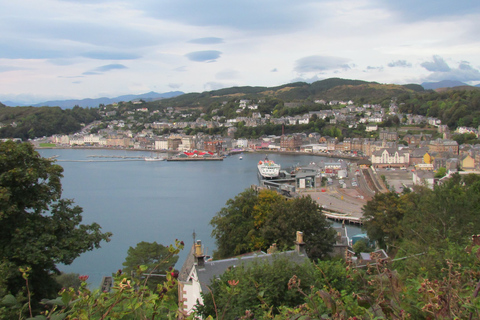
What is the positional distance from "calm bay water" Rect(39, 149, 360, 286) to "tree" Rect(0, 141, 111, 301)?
3.55 metres

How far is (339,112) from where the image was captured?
4409 centimetres

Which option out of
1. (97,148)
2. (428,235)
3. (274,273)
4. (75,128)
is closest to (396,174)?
(428,235)

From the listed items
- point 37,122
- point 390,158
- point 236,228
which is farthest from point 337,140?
point 37,122

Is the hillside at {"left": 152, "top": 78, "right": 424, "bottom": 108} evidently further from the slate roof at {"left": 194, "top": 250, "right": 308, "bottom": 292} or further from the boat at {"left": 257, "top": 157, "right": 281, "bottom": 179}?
the slate roof at {"left": 194, "top": 250, "right": 308, "bottom": 292}

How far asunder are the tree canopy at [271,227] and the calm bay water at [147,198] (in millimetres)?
1604

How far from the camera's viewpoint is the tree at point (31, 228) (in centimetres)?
340

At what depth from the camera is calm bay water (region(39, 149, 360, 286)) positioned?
9430 millimetres

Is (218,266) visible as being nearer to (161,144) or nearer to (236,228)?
(236,228)

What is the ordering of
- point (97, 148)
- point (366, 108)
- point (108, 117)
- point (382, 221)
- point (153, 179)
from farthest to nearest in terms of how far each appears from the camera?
point (108, 117) < point (366, 108) < point (97, 148) < point (153, 179) < point (382, 221)

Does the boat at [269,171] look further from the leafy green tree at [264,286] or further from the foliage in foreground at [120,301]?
the foliage in foreground at [120,301]

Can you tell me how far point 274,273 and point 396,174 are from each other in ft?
58.3

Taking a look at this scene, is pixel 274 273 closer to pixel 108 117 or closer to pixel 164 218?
pixel 164 218

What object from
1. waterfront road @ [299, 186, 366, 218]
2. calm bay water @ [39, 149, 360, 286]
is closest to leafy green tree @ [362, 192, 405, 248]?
calm bay water @ [39, 149, 360, 286]

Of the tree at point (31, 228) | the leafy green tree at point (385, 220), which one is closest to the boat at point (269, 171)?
the leafy green tree at point (385, 220)
